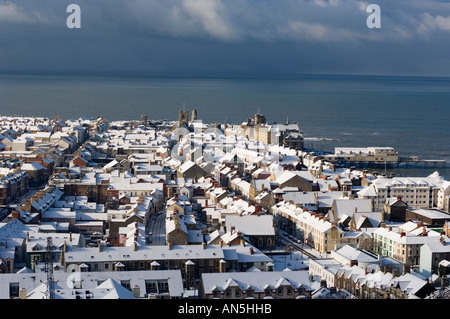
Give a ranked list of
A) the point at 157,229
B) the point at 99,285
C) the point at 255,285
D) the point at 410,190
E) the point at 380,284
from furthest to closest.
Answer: the point at 410,190 < the point at 157,229 < the point at 380,284 < the point at 255,285 < the point at 99,285

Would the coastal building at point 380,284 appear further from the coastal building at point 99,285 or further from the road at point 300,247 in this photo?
the road at point 300,247

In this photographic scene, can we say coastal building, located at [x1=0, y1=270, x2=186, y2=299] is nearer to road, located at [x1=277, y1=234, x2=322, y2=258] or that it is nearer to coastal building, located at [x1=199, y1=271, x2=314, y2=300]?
coastal building, located at [x1=199, y1=271, x2=314, y2=300]

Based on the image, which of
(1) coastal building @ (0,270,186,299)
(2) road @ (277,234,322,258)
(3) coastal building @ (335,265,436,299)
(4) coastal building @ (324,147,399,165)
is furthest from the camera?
(4) coastal building @ (324,147,399,165)

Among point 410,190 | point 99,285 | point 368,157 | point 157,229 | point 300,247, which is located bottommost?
point 300,247

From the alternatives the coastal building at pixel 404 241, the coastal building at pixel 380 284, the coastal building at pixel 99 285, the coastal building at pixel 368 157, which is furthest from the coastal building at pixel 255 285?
the coastal building at pixel 368 157

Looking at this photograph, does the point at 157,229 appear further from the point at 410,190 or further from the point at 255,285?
the point at 410,190

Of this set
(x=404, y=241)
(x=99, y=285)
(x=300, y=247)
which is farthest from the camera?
(x=300, y=247)

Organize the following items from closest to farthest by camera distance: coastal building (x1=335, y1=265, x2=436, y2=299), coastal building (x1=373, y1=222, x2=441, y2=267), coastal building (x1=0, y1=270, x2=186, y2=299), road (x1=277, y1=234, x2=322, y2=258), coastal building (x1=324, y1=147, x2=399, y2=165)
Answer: coastal building (x1=0, y1=270, x2=186, y2=299) → coastal building (x1=335, y1=265, x2=436, y2=299) → coastal building (x1=373, y1=222, x2=441, y2=267) → road (x1=277, y1=234, x2=322, y2=258) → coastal building (x1=324, y1=147, x2=399, y2=165)

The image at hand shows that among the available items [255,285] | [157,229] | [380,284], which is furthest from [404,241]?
[157,229]

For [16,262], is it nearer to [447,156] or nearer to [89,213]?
[89,213]

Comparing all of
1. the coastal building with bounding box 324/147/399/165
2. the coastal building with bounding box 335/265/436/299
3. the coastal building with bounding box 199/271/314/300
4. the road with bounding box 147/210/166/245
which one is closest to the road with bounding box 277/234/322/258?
the road with bounding box 147/210/166/245
